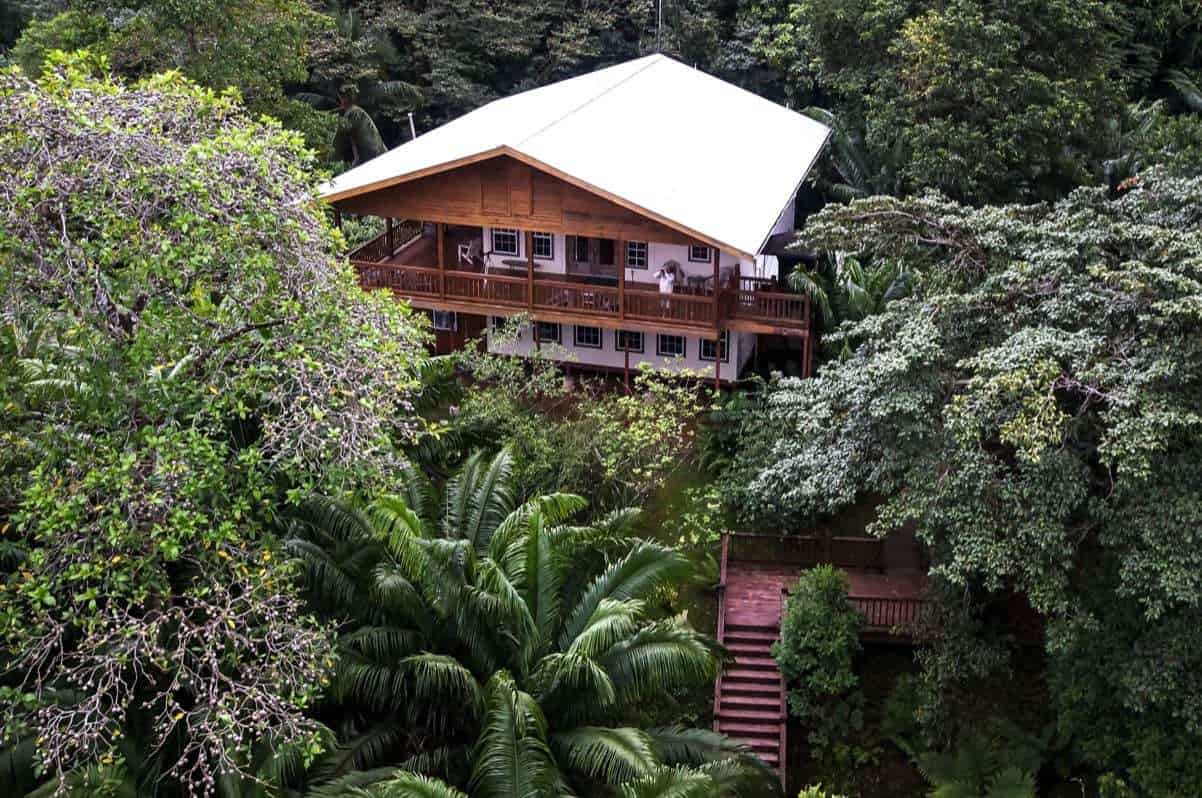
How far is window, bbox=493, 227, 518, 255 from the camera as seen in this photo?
29.9m

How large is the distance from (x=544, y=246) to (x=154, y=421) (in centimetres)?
1718

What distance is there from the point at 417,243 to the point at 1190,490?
2156cm

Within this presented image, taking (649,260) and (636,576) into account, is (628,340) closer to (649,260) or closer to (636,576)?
(649,260)

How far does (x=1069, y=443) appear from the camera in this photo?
16922 millimetres

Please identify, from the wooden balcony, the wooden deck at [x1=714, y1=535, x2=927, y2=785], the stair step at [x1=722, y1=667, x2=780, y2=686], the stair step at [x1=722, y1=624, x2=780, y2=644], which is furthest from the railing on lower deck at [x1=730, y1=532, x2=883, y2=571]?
the wooden balcony

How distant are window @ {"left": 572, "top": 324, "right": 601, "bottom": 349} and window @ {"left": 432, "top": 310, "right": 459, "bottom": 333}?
3130 millimetres

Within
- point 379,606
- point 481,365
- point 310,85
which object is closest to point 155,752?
point 379,606

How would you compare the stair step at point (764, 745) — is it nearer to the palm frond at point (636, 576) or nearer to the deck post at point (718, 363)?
the palm frond at point (636, 576)

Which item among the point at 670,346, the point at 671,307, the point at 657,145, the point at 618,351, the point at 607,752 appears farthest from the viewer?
the point at 657,145

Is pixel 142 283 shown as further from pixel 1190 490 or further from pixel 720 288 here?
pixel 720 288

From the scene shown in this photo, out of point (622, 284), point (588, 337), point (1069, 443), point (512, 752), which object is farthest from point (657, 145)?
point (512, 752)

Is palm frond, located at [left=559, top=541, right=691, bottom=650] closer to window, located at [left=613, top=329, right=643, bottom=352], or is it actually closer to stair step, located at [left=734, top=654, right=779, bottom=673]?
stair step, located at [left=734, top=654, right=779, bottom=673]

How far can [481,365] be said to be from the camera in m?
24.7

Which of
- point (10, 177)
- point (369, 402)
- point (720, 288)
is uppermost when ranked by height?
point (10, 177)
